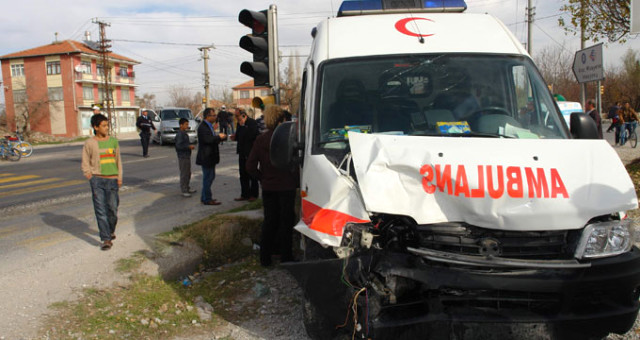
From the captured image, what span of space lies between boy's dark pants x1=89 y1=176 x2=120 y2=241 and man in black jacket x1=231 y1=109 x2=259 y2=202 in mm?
3199

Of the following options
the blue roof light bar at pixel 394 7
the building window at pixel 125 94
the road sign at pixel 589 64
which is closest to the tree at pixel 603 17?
the road sign at pixel 589 64

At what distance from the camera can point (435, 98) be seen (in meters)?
4.36

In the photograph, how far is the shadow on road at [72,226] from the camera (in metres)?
7.25

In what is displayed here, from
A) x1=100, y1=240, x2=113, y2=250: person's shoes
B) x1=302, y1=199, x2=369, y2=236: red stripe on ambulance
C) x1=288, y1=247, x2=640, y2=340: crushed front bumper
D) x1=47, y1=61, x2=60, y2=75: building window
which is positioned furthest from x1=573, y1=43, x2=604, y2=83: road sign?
x1=47, y1=61, x2=60, y2=75: building window

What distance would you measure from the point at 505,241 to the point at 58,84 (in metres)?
74.4

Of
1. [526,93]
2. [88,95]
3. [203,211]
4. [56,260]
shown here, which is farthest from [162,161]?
[88,95]

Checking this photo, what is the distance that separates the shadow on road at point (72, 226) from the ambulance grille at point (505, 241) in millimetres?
5314

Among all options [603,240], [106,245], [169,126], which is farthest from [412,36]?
[169,126]

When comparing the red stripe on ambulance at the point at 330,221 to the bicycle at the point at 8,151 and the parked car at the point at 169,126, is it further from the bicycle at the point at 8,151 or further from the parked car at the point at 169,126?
the parked car at the point at 169,126

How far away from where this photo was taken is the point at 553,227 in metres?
2.96

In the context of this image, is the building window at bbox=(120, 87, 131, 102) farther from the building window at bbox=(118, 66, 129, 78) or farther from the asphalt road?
the asphalt road

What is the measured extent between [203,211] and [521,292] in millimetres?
6759

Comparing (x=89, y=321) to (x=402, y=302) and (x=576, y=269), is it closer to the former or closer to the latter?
(x=402, y=302)

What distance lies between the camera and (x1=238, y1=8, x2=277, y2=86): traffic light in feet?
24.9
